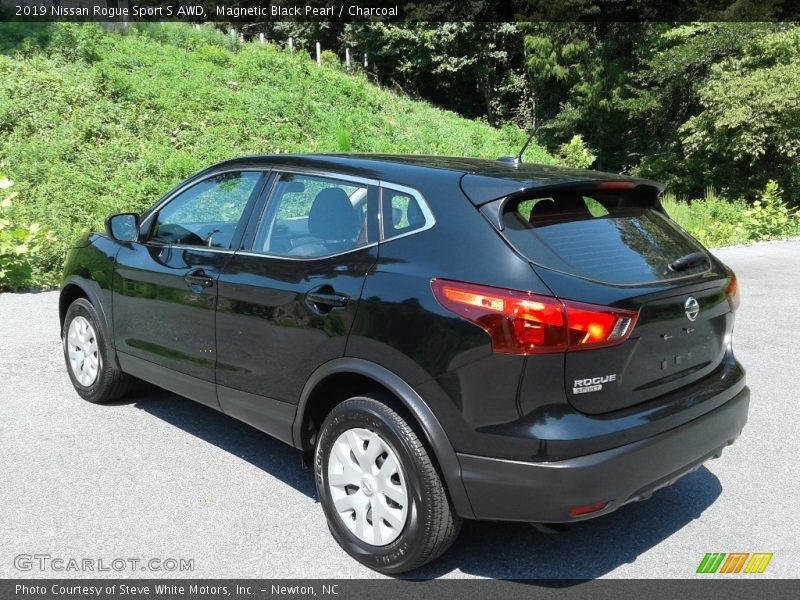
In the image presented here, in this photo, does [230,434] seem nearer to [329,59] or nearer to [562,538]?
[562,538]

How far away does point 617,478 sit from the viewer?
9.34 feet

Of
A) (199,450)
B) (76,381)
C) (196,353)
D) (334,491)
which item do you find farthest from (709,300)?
(76,381)

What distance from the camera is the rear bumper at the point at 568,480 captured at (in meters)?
2.77

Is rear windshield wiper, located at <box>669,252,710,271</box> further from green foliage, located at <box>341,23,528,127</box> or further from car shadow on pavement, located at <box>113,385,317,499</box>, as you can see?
green foliage, located at <box>341,23,528,127</box>

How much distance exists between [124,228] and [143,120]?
47.2ft

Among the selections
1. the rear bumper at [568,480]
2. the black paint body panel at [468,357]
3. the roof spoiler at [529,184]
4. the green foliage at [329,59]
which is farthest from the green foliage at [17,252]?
the green foliage at [329,59]

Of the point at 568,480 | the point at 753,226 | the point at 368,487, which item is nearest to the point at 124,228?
the point at 368,487

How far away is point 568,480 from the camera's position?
276cm

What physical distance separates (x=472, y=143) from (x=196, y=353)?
23157mm

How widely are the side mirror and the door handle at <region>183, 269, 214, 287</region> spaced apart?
0.82 m

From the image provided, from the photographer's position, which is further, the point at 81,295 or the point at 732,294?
the point at 81,295

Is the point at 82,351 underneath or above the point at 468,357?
underneath

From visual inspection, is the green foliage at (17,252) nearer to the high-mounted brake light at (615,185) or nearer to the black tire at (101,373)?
the black tire at (101,373)

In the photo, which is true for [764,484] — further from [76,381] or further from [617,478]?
[76,381]
